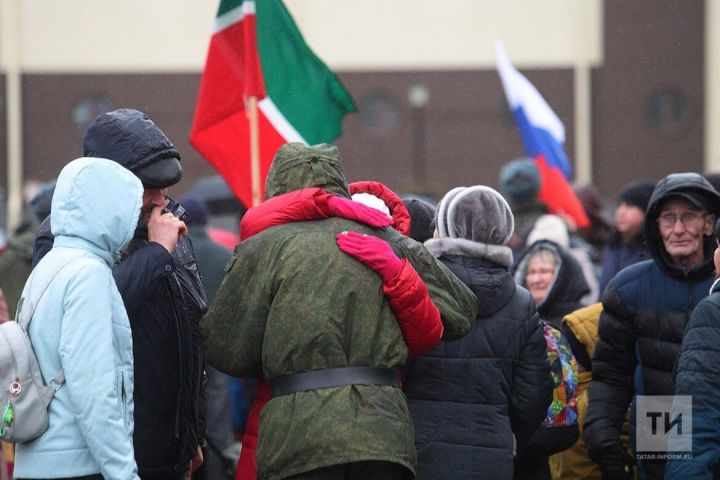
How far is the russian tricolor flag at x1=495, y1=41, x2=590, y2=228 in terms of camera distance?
10633 mm

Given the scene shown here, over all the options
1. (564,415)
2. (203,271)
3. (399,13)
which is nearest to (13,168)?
(399,13)

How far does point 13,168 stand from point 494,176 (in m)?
12.6

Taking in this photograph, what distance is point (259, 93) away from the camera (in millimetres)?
7117

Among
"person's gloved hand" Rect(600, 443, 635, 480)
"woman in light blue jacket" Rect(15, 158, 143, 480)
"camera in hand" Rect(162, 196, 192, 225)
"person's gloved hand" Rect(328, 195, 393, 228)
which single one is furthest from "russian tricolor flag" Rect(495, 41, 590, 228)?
"woman in light blue jacket" Rect(15, 158, 143, 480)

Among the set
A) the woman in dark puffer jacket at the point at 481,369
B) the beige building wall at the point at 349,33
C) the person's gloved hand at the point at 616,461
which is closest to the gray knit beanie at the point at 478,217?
the woman in dark puffer jacket at the point at 481,369

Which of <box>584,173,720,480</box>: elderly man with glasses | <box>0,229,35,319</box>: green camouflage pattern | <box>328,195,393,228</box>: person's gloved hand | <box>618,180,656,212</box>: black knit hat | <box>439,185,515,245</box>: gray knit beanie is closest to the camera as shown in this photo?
<box>328,195,393,228</box>: person's gloved hand

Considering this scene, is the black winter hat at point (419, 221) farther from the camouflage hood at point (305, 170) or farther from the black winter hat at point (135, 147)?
the black winter hat at point (135, 147)

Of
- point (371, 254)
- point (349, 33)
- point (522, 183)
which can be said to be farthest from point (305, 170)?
point (349, 33)

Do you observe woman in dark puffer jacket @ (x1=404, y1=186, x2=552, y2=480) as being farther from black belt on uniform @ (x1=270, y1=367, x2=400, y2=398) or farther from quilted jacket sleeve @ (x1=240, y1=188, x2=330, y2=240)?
quilted jacket sleeve @ (x1=240, y1=188, x2=330, y2=240)

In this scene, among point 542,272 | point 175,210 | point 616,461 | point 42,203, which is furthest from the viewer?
point 42,203

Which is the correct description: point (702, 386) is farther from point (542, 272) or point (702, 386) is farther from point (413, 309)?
point (542, 272)

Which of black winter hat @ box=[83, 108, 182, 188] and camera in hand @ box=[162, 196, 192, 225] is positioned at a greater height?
black winter hat @ box=[83, 108, 182, 188]

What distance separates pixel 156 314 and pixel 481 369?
130 cm

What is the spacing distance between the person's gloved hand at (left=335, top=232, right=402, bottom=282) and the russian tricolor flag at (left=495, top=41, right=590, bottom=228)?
6.43 metres
